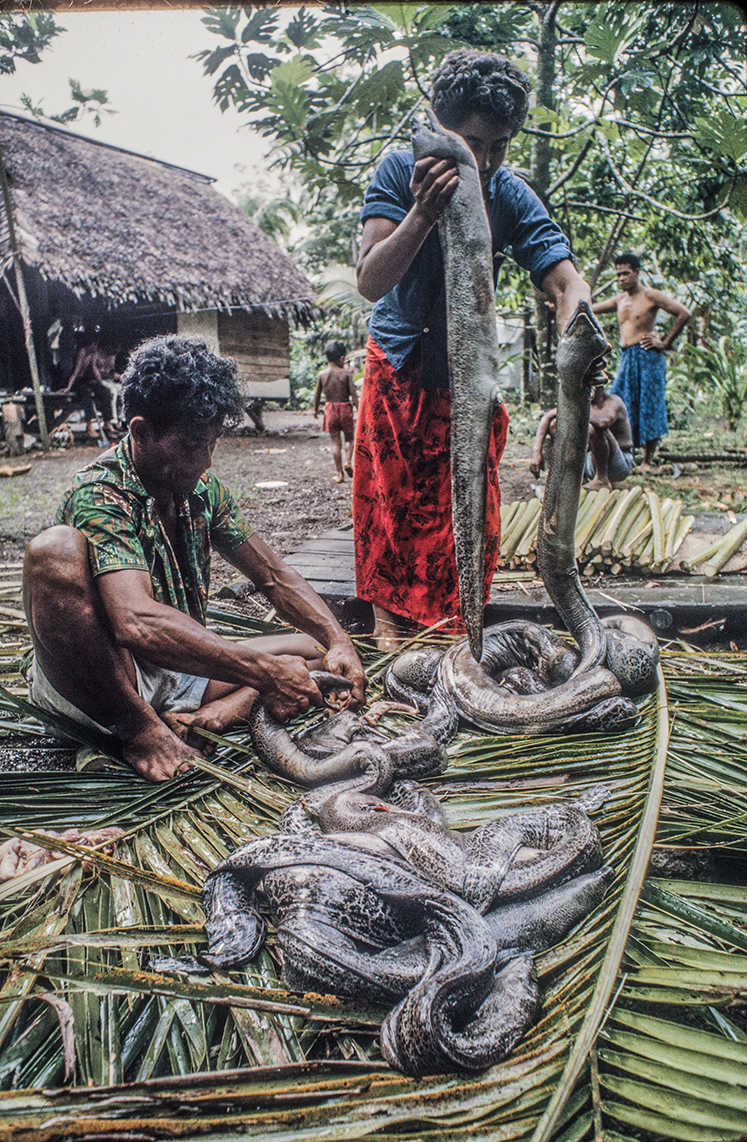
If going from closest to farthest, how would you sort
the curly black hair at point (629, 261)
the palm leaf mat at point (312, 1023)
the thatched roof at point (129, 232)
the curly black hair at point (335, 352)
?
the palm leaf mat at point (312, 1023), the curly black hair at point (629, 261), the curly black hair at point (335, 352), the thatched roof at point (129, 232)

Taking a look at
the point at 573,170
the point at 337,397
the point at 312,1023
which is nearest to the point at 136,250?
the point at 337,397

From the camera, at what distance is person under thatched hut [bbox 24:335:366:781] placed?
1.93 m

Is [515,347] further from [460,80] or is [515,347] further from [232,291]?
[460,80]

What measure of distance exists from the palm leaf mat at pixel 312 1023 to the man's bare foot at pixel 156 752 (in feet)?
0.63

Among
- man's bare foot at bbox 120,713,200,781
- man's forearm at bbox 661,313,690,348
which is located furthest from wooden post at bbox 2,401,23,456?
man's bare foot at bbox 120,713,200,781

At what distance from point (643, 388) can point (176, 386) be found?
19.8 feet

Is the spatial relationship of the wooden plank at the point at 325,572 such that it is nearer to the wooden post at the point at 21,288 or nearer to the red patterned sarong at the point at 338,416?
the red patterned sarong at the point at 338,416

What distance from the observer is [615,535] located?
399 cm

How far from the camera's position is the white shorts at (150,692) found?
213cm

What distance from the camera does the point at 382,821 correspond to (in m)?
1.61

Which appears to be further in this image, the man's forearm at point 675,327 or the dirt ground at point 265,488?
the man's forearm at point 675,327

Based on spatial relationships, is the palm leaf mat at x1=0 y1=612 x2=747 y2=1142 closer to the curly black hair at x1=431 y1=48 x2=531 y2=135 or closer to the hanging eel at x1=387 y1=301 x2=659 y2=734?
the hanging eel at x1=387 y1=301 x2=659 y2=734

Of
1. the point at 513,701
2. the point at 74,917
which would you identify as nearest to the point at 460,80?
the point at 513,701

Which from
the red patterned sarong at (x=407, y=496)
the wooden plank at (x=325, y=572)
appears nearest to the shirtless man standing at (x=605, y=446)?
the wooden plank at (x=325, y=572)
